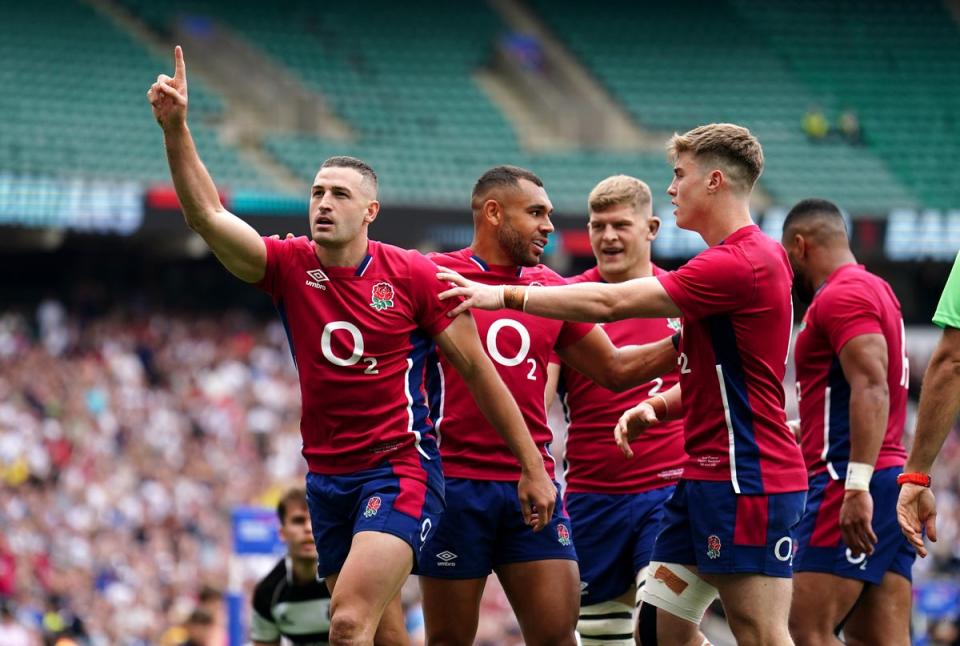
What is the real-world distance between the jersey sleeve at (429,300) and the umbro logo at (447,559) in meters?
1.04

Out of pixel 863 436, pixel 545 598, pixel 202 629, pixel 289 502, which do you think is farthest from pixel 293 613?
pixel 863 436

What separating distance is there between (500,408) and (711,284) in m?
1.08

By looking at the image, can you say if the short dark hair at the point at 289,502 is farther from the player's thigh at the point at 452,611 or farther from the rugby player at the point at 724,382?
the rugby player at the point at 724,382

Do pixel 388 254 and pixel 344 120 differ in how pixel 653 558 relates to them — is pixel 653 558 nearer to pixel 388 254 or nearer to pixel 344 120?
pixel 388 254

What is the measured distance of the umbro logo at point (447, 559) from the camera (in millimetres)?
6508

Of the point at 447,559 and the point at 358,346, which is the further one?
the point at 447,559

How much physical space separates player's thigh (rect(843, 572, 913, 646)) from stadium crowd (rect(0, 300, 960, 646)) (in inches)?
291

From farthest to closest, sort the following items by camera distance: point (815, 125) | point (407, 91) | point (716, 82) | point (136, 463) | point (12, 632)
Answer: point (716, 82)
point (815, 125)
point (407, 91)
point (136, 463)
point (12, 632)

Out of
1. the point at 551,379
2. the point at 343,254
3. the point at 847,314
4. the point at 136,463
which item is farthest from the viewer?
the point at 136,463

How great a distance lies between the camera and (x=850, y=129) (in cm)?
2789

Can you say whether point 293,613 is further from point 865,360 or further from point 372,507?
point 865,360

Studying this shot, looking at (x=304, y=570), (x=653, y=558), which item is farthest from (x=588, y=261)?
(x=653, y=558)

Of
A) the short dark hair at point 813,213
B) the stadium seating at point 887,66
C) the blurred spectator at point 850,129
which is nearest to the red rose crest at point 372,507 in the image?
the short dark hair at point 813,213

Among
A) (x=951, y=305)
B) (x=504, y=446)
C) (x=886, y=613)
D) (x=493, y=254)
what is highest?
(x=493, y=254)
